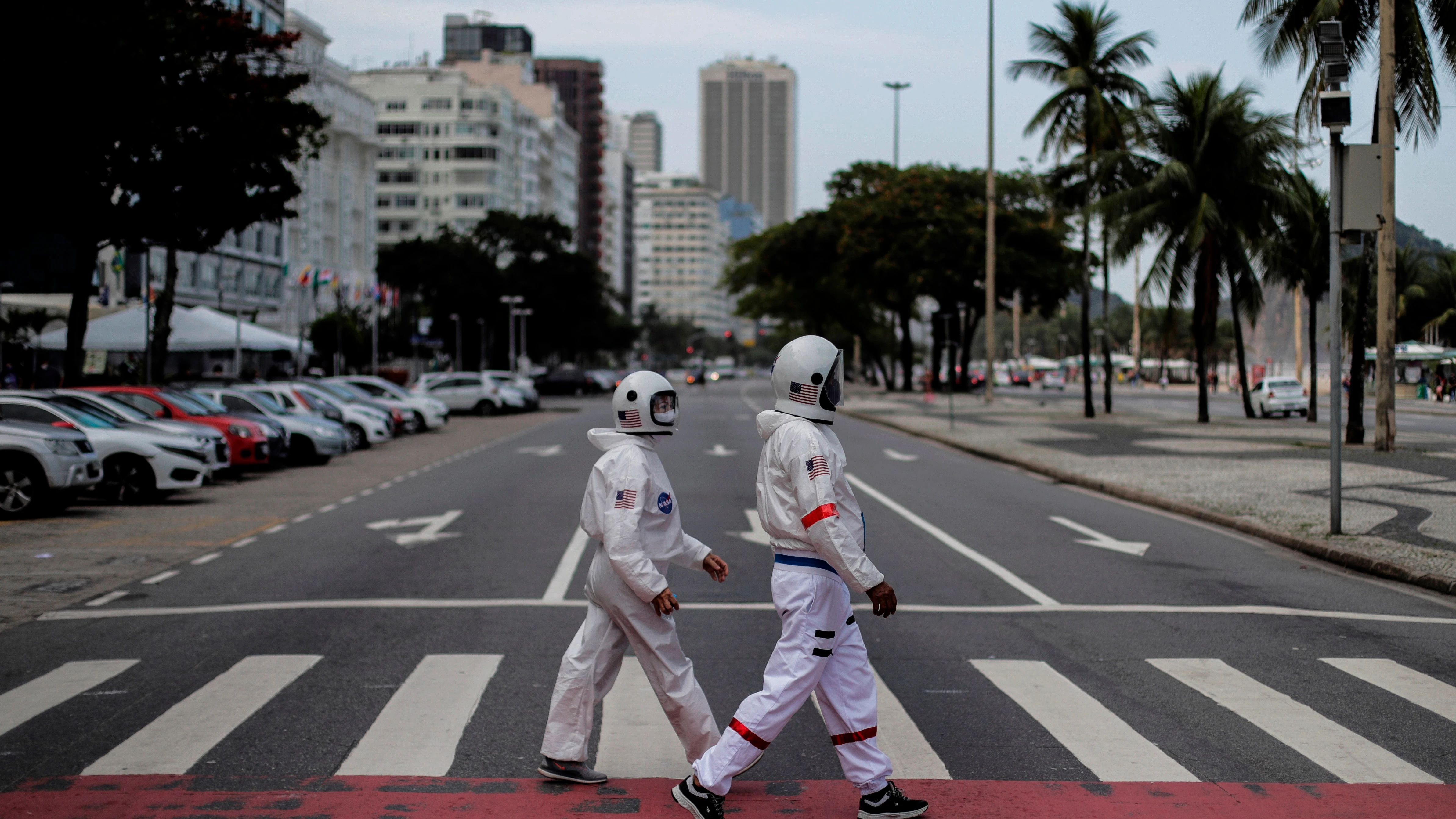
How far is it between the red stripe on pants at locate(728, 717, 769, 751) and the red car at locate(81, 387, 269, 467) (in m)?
18.2

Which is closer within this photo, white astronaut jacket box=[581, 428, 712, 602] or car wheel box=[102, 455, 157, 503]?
white astronaut jacket box=[581, 428, 712, 602]

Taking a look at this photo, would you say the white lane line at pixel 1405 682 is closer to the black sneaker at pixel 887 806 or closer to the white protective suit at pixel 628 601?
the black sneaker at pixel 887 806

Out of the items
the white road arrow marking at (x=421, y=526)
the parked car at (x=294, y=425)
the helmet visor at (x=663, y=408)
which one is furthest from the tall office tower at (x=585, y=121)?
the helmet visor at (x=663, y=408)

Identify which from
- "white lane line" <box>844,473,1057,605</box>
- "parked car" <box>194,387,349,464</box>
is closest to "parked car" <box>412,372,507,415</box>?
"parked car" <box>194,387,349,464</box>

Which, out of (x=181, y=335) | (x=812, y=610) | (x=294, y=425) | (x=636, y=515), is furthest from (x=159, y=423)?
(x=181, y=335)

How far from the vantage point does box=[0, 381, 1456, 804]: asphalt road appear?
234 inches

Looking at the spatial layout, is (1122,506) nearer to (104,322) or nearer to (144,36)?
(144,36)

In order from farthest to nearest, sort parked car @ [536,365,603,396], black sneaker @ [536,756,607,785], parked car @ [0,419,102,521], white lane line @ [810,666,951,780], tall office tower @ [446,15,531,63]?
1. tall office tower @ [446,15,531,63]
2. parked car @ [536,365,603,396]
3. parked car @ [0,419,102,521]
4. white lane line @ [810,666,951,780]
5. black sneaker @ [536,756,607,785]

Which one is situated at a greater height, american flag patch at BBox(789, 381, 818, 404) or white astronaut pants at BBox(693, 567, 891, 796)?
american flag patch at BBox(789, 381, 818, 404)

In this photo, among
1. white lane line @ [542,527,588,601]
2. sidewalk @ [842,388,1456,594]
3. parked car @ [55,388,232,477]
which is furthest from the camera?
parked car @ [55,388,232,477]

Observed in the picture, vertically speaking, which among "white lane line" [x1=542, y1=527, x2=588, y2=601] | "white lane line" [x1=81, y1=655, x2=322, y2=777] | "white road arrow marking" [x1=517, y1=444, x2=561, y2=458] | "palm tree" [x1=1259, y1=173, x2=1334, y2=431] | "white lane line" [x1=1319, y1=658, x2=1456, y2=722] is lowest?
"white road arrow marking" [x1=517, y1=444, x2=561, y2=458]

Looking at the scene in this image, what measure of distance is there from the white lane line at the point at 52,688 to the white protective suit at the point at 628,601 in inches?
116

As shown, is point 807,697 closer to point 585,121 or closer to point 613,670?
point 613,670

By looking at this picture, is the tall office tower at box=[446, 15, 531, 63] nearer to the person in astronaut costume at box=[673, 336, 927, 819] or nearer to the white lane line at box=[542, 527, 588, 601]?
the white lane line at box=[542, 527, 588, 601]
